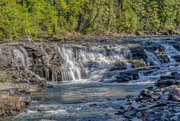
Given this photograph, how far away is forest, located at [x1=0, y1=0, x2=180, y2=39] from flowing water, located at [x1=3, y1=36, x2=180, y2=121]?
11774 millimetres

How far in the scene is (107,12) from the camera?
63.6 metres

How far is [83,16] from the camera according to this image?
5750 cm

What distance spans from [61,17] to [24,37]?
22.6 m

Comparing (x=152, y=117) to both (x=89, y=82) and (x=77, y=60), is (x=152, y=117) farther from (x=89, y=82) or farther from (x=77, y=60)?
(x=77, y=60)

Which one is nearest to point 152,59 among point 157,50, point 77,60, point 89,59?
point 157,50

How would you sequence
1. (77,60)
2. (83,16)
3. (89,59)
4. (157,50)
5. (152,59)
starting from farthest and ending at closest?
(83,16) < (157,50) < (152,59) < (89,59) < (77,60)

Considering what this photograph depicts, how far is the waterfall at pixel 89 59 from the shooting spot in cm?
2181

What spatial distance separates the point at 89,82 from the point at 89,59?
Result: 553cm

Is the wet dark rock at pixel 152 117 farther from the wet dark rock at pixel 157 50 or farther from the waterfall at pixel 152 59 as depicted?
the wet dark rock at pixel 157 50

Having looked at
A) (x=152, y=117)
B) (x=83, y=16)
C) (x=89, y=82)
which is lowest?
(x=152, y=117)

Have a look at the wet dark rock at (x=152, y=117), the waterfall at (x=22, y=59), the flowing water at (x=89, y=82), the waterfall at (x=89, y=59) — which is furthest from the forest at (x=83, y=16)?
the wet dark rock at (x=152, y=117)

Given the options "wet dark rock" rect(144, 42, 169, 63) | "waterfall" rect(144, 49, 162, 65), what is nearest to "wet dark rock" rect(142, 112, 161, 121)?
"waterfall" rect(144, 49, 162, 65)

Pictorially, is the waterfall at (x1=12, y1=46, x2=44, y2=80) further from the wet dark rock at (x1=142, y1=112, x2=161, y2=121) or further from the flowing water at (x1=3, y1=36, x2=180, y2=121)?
the wet dark rock at (x1=142, y1=112, x2=161, y2=121)

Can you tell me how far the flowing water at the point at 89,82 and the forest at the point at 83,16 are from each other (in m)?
11.8
